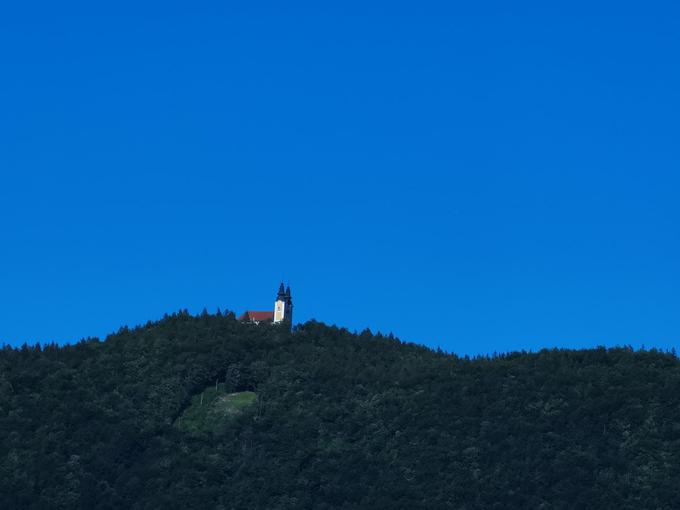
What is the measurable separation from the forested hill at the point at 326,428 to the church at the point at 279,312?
1418 inches

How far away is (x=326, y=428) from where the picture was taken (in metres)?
108

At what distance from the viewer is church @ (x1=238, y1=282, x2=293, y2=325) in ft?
522

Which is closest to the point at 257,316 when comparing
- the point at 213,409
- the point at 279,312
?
the point at 279,312

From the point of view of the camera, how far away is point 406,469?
330 feet

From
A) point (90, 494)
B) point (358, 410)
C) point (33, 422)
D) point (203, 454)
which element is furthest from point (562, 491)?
point (33, 422)

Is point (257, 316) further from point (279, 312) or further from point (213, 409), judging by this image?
point (213, 409)

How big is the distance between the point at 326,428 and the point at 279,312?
171ft

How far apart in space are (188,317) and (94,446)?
1074 inches

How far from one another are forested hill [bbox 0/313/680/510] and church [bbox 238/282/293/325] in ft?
118

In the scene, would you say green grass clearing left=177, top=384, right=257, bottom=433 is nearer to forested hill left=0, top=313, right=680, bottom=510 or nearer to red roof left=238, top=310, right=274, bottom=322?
forested hill left=0, top=313, right=680, bottom=510

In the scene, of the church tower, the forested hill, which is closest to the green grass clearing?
the forested hill

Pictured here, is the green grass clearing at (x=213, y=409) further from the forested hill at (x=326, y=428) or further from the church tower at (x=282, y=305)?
the church tower at (x=282, y=305)

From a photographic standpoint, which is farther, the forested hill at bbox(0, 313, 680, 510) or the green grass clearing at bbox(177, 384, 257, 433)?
the green grass clearing at bbox(177, 384, 257, 433)

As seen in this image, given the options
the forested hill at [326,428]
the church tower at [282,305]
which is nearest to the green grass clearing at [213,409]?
the forested hill at [326,428]
